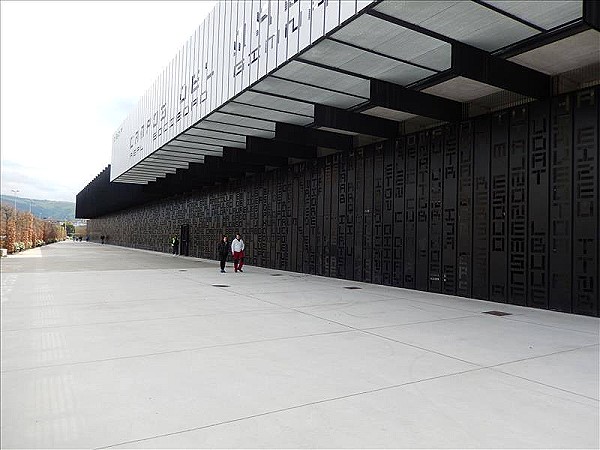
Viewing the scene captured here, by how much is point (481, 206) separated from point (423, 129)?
350cm

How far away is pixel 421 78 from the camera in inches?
469

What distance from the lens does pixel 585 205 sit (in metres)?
10.1

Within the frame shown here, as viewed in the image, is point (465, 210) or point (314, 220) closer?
point (465, 210)

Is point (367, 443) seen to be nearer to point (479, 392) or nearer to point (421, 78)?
point (479, 392)

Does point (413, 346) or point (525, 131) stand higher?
point (525, 131)

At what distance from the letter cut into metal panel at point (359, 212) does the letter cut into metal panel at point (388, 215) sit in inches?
51.0

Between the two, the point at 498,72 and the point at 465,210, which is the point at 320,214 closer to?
the point at 465,210

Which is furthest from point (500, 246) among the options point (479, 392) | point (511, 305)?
point (479, 392)

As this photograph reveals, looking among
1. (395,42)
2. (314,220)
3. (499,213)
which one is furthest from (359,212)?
(395,42)

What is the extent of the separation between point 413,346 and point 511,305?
6.07 m

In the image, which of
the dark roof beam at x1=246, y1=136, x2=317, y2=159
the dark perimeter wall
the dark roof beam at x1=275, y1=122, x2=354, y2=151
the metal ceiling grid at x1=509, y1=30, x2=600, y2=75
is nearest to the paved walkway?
the dark perimeter wall

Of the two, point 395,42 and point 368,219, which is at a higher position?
point 395,42

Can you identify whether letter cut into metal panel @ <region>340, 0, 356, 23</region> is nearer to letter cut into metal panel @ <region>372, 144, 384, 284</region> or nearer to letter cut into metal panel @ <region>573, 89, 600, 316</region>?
letter cut into metal panel @ <region>573, 89, 600, 316</region>

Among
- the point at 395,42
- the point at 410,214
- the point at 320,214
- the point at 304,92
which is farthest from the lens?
the point at 320,214
